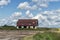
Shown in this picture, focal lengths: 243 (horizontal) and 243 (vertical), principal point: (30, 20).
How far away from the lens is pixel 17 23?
112500mm

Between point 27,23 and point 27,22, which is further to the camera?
point 27,22

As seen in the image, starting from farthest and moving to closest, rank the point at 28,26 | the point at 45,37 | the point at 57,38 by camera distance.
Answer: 1. the point at 28,26
2. the point at 45,37
3. the point at 57,38

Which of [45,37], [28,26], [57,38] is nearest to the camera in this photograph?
[57,38]

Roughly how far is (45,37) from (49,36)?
0.53 m

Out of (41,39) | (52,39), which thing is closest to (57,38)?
(52,39)

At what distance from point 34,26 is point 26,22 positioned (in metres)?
4.03

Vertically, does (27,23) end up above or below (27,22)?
below

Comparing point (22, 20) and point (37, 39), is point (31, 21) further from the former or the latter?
point (37, 39)

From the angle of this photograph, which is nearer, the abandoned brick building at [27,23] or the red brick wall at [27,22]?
the abandoned brick building at [27,23]

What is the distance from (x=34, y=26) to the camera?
109312 mm

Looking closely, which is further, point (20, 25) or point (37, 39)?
point (20, 25)

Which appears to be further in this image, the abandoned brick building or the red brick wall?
the red brick wall

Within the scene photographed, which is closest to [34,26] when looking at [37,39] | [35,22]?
[35,22]

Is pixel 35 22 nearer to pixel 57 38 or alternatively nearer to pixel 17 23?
pixel 17 23
